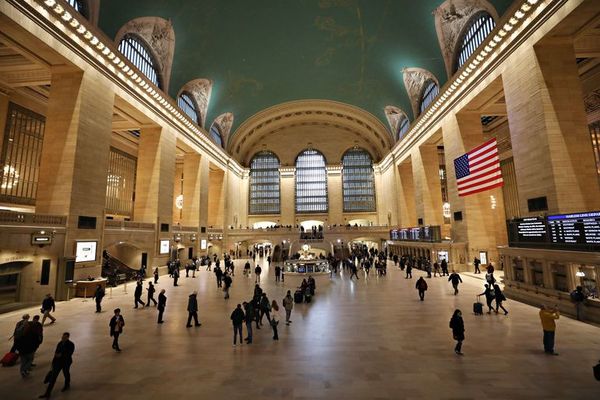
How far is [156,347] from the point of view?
5.98 metres

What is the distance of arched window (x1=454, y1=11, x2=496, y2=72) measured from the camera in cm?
1502

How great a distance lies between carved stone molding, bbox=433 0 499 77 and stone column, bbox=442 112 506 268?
3383mm

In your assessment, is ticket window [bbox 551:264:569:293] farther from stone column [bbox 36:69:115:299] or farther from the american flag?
stone column [bbox 36:69:115:299]

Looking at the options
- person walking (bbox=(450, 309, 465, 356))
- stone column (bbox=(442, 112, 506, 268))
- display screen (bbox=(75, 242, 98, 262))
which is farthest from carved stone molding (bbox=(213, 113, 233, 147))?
person walking (bbox=(450, 309, 465, 356))

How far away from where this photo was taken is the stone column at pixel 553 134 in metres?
10.3

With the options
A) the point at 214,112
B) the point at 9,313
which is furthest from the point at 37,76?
the point at 214,112

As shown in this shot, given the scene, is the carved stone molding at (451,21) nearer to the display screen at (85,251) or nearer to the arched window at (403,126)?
the arched window at (403,126)

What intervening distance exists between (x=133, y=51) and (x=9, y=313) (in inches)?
568

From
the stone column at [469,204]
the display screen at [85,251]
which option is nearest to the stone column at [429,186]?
the stone column at [469,204]

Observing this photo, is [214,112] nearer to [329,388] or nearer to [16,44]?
[16,44]

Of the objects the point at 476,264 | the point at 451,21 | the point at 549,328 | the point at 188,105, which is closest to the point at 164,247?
the point at 188,105

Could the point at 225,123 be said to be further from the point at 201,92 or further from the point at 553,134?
the point at 553,134

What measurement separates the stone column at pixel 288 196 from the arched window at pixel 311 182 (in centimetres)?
97

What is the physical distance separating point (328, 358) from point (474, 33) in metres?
18.7
